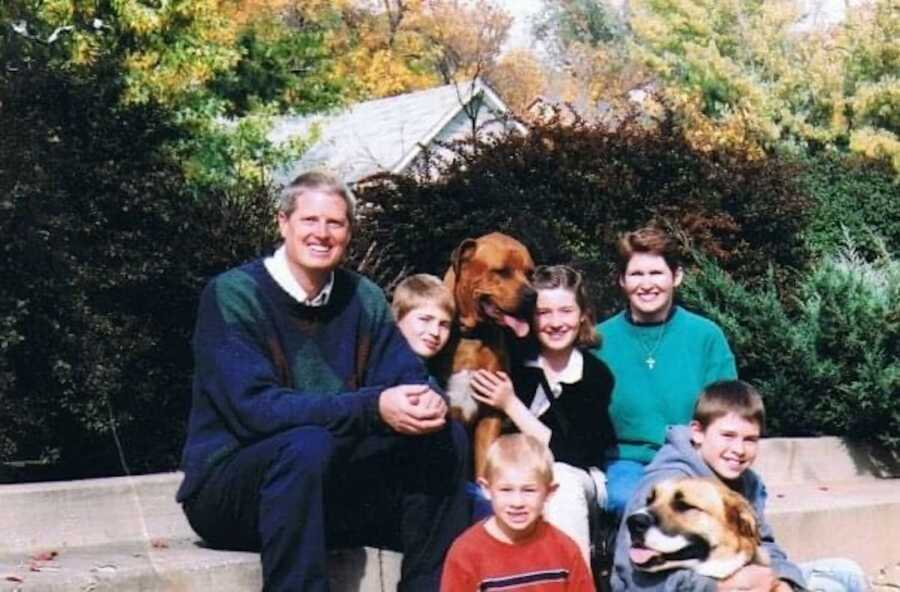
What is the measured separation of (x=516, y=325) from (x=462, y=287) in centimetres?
32

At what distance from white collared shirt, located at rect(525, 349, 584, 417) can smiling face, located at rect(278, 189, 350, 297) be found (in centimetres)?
118

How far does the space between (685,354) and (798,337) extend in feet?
8.51

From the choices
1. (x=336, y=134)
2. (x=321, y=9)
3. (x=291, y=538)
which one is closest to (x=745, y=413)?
(x=291, y=538)

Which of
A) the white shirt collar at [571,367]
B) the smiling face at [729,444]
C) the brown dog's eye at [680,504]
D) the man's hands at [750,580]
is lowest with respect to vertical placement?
the man's hands at [750,580]

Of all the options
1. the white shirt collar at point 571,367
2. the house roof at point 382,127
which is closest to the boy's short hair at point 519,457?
the white shirt collar at point 571,367

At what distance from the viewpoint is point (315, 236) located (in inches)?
177

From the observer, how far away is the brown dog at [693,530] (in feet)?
14.3

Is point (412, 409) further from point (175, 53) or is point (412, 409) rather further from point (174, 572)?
point (175, 53)

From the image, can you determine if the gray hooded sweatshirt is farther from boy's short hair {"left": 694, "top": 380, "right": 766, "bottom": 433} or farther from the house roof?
the house roof

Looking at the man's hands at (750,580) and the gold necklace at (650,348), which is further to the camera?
the gold necklace at (650,348)

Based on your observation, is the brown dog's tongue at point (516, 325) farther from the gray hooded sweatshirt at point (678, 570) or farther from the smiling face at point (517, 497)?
the smiling face at point (517, 497)

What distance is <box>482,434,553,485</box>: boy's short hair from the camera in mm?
4242

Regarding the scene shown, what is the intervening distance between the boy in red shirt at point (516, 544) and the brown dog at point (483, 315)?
34.9 inches

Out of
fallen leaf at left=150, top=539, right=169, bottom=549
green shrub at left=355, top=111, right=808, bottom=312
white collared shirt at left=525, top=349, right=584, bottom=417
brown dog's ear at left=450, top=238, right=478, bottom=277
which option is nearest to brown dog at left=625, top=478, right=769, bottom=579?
white collared shirt at left=525, top=349, right=584, bottom=417
